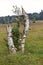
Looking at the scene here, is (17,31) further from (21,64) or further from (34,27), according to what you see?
(34,27)

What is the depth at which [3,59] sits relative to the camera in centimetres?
1473

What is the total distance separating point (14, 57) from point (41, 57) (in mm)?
2959

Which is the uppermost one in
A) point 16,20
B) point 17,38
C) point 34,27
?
point 16,20

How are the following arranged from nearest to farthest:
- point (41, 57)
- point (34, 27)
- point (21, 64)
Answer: point (21, 64)
point (41, 57)
point (34, 27)

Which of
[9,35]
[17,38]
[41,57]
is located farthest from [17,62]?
[17,38]

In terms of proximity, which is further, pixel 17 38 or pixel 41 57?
pixel 17 38

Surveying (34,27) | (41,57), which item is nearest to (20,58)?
(41,57)

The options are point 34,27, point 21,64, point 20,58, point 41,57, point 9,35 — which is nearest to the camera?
point 21,64

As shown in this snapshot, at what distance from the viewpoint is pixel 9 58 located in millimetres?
14672

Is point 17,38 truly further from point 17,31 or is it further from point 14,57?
point 14,57

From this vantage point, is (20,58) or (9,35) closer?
(20,58)

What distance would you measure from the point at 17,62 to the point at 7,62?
547mm

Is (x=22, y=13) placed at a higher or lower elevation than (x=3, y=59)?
higher

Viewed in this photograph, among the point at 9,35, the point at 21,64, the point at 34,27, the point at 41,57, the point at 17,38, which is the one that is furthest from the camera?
the point at 34,27
